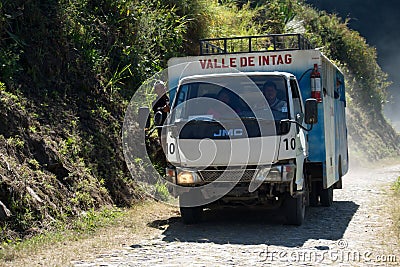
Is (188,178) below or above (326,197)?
above

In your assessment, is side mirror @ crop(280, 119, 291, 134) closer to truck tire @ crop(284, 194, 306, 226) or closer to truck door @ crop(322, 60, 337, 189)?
truck tire @ crop(284, 194, 306, 226)

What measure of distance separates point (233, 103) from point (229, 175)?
1225mm

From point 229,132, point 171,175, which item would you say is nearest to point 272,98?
point 229,132

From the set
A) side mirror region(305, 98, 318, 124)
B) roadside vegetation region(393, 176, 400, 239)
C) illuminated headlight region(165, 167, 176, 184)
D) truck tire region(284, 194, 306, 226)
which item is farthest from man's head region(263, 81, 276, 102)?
roadside vegetation region(393, 176, 400, 239)

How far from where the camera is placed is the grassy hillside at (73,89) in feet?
35.5

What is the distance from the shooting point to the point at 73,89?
13.8 m

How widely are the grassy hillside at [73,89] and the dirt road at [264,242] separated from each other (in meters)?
1.48

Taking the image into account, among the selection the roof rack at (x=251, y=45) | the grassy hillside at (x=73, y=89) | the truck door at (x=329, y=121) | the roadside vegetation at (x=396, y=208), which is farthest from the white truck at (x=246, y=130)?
the grassy hillside at (x=73, y=89)

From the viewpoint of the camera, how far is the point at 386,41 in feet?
165

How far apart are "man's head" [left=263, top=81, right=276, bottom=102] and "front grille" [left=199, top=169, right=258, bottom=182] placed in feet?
4.26

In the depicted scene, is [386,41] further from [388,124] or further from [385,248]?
[385,248]

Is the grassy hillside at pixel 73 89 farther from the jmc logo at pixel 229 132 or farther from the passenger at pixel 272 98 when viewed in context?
the passenger at pixel 272 98

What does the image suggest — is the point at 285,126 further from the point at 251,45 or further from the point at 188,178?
the point at 251,45

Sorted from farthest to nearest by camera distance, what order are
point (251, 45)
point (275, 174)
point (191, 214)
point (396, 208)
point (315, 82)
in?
point (251, 45)
point (396, 208)
point (315, 82)
point (191, 214)
point (275, 174)
